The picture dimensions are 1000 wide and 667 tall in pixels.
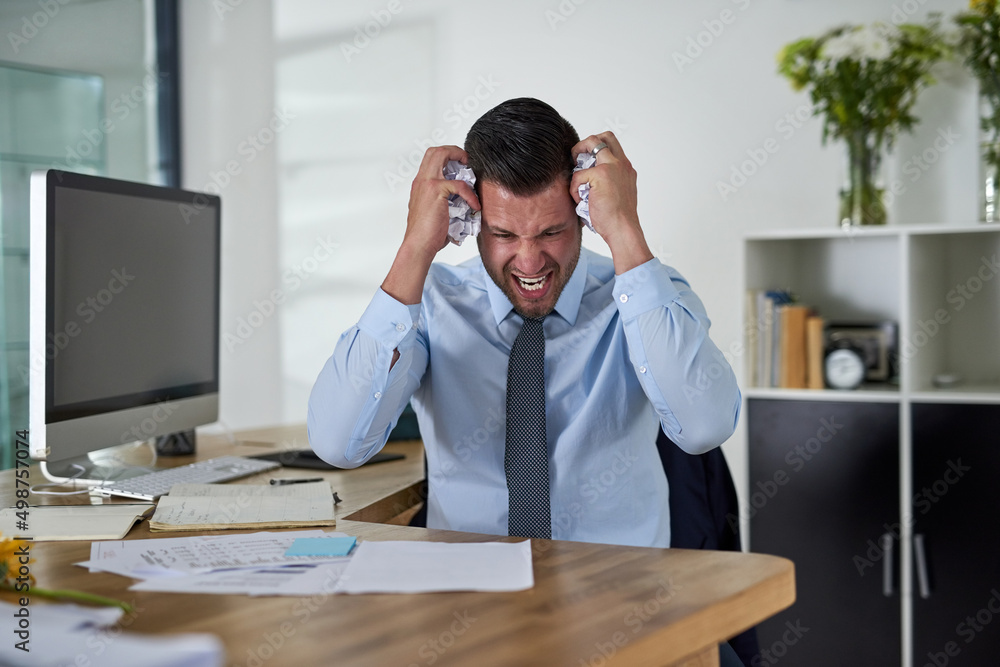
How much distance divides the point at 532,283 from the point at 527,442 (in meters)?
0.28

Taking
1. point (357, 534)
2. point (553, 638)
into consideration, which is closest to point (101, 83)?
point (357, 534)

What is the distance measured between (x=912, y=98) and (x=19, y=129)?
3324mm

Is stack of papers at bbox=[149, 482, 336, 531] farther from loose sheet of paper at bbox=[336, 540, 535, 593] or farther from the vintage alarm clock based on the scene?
the vintage alarm clock

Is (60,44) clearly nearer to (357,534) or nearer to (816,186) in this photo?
(816,186)

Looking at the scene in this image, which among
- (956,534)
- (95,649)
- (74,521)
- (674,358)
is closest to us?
(95,649)

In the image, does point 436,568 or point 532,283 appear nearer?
point 436,568

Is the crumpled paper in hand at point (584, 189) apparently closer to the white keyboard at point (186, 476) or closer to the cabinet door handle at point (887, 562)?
the white keyboard at point (186, 476)

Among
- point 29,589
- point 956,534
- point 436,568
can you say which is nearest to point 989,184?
point 956,534

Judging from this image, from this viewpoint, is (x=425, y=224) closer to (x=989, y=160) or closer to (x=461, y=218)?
(x=461, y=218)

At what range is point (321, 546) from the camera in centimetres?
119

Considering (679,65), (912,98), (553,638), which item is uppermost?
(679,65)

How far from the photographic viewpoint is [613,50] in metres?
3.49

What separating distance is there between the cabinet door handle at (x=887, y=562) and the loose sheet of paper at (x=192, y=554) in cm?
193

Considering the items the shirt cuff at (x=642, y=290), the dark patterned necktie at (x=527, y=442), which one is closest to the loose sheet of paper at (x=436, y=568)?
the dark patterned necktie at (x=527, y=442)
